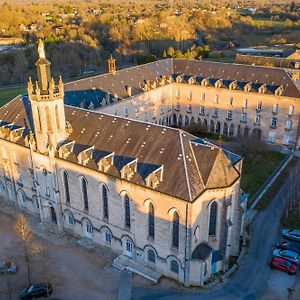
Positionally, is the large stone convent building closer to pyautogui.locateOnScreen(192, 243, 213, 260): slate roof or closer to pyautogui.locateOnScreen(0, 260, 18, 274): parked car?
pyautogui.locateOnScreen(192, 243, 213, 260): slate roof

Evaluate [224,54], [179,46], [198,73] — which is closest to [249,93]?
[198,73]

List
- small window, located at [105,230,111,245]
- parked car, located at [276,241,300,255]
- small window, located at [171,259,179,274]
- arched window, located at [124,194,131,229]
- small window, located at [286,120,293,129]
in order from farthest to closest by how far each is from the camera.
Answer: small window, located at [286,120,293,129] < parked car, located at [276,241,300,255] < small window, located at [105,230,111,245] < arched window, located at [124,194,131,229] < small window, located at [171,259,179,274]

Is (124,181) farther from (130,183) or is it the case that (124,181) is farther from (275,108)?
(275,108)

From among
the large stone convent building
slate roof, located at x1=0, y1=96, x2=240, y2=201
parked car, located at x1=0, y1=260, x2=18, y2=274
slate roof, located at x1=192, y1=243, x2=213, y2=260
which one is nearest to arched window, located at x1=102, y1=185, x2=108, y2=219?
the large stone convent building

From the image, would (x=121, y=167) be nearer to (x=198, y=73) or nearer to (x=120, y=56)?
(x=198, y=73)

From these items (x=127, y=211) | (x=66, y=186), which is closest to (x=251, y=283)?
(x=127, y=211)

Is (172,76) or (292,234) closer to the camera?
(292,234)
